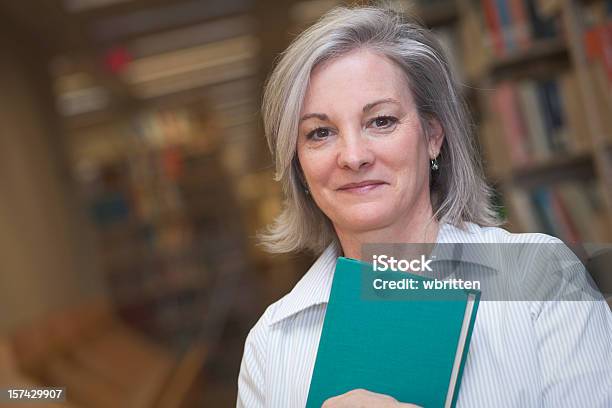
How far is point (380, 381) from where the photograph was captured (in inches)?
40.9

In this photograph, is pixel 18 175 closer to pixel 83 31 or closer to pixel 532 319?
pixel 83 31

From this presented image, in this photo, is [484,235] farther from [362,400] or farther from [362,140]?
[362,400]

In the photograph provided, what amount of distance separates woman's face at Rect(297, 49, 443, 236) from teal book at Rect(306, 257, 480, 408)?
268 mm

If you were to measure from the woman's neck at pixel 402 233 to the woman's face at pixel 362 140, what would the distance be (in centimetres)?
1

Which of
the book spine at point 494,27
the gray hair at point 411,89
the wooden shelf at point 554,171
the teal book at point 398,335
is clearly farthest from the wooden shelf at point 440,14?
the teal book at point 398,335

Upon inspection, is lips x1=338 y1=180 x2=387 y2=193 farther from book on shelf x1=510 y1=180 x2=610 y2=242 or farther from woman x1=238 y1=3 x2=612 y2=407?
book on shelf x1=510 y1=180 x2=610 y2=242

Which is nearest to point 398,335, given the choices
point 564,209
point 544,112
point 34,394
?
point 34,394

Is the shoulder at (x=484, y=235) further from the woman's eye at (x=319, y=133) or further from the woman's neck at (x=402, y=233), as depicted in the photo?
the woman's eye at (x=319, y=133)

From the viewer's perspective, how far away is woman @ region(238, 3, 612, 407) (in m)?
1.11

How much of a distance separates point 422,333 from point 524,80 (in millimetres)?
2521

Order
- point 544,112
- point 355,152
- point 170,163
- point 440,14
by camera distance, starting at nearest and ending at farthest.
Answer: point 355,152, point 544,112, point 440,14, point 170,163

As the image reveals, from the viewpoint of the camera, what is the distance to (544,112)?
315cm

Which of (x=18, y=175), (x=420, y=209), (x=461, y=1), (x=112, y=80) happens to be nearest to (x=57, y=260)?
(x=18, y=175)

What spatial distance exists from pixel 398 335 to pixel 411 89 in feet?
1.47
